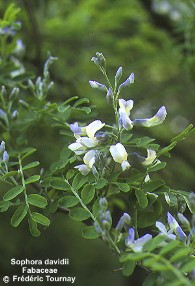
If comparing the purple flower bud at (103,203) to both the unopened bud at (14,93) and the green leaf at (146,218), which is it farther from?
the unopened bud at (14,93)

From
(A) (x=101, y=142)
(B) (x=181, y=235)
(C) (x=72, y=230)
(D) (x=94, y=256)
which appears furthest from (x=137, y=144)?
(D) (x=94, y=256)

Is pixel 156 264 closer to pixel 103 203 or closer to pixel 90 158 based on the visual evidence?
pixel 103 203

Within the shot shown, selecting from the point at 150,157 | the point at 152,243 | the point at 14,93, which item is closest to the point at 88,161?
the point at 150,157

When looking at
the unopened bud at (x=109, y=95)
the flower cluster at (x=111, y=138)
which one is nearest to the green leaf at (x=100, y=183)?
the flower cluster at (x=111, y=138)

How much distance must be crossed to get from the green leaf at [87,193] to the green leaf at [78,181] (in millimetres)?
15

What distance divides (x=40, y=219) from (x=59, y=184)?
8 cm

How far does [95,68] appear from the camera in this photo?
6.83 feet

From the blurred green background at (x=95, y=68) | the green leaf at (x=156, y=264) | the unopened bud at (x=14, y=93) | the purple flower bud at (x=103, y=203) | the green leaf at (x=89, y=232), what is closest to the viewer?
the green leaf at (x=156, y=264)

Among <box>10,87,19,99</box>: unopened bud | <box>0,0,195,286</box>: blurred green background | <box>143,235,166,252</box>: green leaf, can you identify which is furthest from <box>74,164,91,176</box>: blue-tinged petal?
<box>0,0,195,286</box>: blurred green background

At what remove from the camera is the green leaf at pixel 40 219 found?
0.97m

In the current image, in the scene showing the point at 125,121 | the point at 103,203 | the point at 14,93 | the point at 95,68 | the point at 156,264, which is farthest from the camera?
the point at 95,68

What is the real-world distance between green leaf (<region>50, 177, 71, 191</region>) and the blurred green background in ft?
2.74

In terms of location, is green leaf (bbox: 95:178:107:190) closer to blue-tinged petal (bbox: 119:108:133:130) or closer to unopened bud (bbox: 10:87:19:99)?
blue-tinged petal (bbox: 119:108:133:130)

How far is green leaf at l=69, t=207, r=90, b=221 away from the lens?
3.16ft
